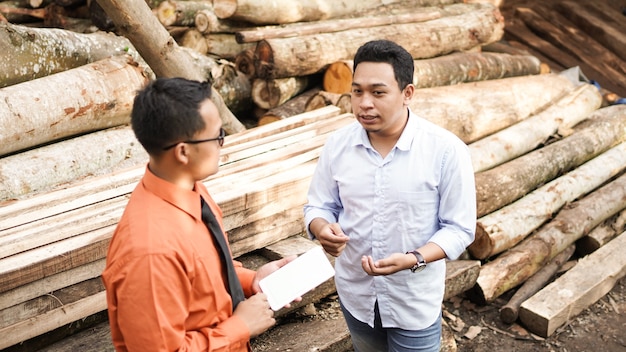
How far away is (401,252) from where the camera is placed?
111 inches

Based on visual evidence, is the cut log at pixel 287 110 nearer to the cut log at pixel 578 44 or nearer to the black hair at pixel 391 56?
the black hair at pixel 391 56

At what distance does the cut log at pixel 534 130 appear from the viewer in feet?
21.1

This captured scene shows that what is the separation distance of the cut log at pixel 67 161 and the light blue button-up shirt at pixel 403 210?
263 centimetres

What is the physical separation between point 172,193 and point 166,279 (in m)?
0.29

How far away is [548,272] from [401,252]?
3.47 meters

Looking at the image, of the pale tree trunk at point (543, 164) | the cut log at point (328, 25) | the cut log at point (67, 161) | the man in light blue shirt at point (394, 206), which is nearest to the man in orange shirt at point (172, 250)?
the man in light blue shirt at point (394, 206)

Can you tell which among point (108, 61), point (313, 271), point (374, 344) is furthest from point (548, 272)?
point (108, 61)

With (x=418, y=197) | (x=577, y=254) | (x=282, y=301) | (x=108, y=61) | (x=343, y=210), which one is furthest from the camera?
(x=577, y=254)

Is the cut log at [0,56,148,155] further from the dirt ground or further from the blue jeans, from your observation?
the dirt ground

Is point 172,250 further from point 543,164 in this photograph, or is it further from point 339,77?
point 543,164

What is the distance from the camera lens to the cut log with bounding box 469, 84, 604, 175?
642 centimetres

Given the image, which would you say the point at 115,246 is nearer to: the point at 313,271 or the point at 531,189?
the point at 313,271

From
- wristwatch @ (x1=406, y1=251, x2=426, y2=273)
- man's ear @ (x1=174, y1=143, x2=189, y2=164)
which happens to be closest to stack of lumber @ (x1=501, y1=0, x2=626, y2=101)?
wristwatch @ (x1=406, y1=251, x2=426, y2=273)

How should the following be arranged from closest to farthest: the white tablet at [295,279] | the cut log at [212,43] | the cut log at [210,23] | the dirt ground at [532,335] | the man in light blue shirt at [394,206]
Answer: the white tablet at [295,279] → the man in light blue shirt at [394,206] → the dirt ground at [532,335] → the cut log at [210,23] → the cut log at [212,43]
